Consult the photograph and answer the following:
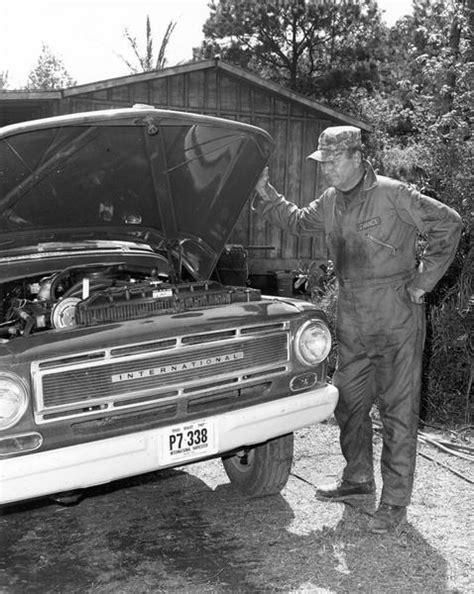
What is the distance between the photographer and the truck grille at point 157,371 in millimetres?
2863

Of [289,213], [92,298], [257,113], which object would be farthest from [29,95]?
[92,298]

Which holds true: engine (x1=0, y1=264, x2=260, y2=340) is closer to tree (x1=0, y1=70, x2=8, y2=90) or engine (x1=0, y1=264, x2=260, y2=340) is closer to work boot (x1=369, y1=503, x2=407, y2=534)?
work boot (x1=369, y1=503, x2=407, y2=534)

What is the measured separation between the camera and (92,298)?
129 inches

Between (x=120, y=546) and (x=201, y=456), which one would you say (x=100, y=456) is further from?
(x=120, y=546)

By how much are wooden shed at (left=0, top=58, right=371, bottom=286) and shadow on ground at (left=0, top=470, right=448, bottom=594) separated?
339 inches

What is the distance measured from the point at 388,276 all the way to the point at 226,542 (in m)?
1.59

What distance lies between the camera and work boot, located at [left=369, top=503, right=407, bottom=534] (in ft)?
11.7

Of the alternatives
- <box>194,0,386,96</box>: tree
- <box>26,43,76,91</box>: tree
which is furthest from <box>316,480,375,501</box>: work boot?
<box>26,43,76,91</box>: tree

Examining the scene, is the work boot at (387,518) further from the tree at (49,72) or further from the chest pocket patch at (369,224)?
the tree at (49,72)

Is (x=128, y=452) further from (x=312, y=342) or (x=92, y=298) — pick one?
(x=312, y=342)

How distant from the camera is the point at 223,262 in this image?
1012 centimetres

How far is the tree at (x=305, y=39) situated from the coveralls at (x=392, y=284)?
24.4m

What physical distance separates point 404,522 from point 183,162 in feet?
7.71

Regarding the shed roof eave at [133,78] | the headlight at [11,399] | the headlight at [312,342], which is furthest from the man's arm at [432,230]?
the shed roof eave at [133,78]
